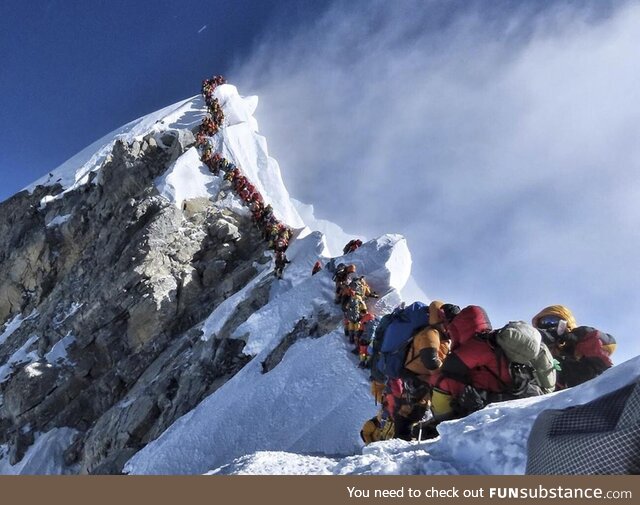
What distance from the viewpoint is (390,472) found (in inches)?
172

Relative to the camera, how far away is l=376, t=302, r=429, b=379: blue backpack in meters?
6.77

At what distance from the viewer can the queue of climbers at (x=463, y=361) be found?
541 cm

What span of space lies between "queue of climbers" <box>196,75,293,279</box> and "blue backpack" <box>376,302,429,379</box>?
10.8 m

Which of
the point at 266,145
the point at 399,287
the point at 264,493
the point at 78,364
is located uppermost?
the point at 266,145

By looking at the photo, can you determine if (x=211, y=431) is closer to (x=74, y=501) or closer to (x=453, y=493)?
(x=74, y=501)

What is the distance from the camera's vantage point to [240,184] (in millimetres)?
27188

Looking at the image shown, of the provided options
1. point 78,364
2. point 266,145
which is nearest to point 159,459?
point 78,364

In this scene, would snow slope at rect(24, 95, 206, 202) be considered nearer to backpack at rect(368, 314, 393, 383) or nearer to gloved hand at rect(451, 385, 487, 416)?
backpack at rect(368, 314, 393, 383)

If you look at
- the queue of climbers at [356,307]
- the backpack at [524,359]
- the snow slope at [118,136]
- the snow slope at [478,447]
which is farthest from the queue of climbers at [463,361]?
the snow slope at [118,136]

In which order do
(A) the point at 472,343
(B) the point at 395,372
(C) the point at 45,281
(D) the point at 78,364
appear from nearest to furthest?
(A) the point at 472,343
(B) the point at 395,372
(D) the point at 78,364
(C) the point at 45,281

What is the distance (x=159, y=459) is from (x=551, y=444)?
33.1 ft

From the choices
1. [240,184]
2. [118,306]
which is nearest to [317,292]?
[118,306]

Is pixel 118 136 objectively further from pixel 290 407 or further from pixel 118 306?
pixel 290 407

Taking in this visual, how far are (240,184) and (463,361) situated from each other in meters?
23.4
